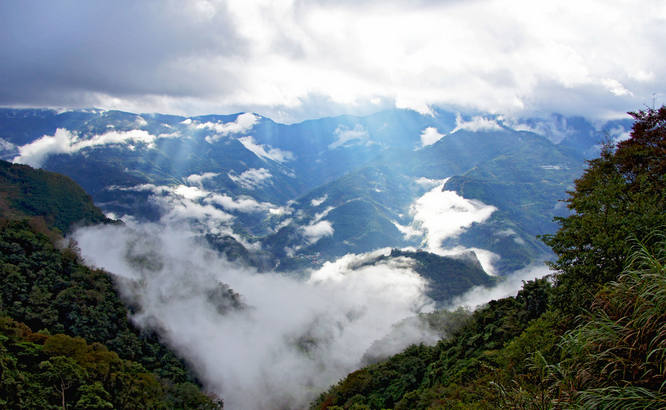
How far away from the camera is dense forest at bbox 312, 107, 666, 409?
7656 mm

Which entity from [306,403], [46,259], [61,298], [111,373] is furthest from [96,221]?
[111,373]

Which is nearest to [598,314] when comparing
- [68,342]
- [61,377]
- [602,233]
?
[602,233]

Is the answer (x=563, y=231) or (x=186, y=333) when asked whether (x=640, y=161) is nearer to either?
(x=563, y=231)

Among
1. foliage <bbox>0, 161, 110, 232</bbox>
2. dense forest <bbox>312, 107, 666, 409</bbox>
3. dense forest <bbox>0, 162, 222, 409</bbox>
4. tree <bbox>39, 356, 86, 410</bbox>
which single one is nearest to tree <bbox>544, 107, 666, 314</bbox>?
dense forest <bbox>312, 107, 666, 409</bbox>

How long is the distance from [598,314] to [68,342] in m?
81.4

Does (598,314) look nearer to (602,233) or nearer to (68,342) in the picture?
(602,233)

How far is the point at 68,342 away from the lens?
66.6 metres

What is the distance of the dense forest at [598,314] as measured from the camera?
7.66 m

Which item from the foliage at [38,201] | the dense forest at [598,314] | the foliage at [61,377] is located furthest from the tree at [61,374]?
the foliage at [38,201]

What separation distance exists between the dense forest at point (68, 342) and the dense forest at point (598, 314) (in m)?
48.5

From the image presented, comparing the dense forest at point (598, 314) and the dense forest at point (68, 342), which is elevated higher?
the dense forest at point (68, 342)

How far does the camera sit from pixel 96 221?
198 metres

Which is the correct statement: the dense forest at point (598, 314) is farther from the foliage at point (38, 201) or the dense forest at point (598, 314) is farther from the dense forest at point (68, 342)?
the foliage at point (38, 201)

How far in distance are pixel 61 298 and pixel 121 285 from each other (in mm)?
33483
